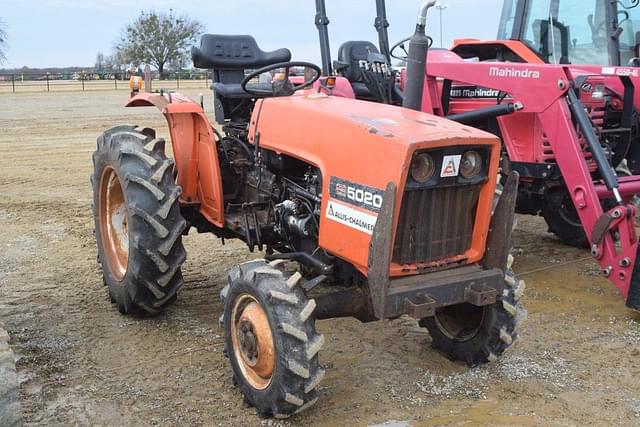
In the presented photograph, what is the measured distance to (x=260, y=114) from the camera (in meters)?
4.37

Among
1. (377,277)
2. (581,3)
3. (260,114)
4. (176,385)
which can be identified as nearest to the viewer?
(377,277)

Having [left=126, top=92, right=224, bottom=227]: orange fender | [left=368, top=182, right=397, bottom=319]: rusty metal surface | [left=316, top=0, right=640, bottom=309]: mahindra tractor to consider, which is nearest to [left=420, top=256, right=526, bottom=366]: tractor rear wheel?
[left=368, top=182, right=397, bottom=319]: rusty metal surface

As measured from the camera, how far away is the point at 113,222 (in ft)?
17.4

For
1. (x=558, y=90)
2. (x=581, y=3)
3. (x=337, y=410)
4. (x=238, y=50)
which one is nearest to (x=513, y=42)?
(x=581, y=3)

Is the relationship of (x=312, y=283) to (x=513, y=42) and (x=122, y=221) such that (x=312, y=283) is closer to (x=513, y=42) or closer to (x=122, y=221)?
(x=122, y=221)

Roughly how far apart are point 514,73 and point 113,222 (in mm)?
3262

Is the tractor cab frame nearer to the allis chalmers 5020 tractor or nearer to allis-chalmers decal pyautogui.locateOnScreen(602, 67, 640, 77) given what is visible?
allis-chalmers decal pyautogui.locateOnScreen(602, 67, 640, 77)

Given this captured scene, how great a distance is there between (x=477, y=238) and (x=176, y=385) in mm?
1787

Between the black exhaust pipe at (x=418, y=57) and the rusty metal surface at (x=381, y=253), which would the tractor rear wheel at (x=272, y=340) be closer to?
the rusty metal surface at (x=381, y=253)

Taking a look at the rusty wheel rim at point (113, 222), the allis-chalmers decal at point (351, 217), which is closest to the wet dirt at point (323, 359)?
the rusty wheel rim at point (113, 222)

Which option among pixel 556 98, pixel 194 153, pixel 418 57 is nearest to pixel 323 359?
pixel 194 153

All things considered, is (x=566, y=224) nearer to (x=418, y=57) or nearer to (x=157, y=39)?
(x=418, y=57)

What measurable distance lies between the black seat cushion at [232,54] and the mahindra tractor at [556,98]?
2.54 ft

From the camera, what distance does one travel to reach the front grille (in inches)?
141
